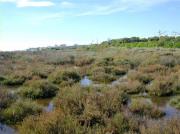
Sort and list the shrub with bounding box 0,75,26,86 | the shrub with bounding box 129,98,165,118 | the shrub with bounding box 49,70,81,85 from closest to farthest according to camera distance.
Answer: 1. the shrub with bounding box 129,98,165,118
2. the shrub with bounding box 49,70,81,85
3. the shrub with bounding box 0,75,26,86

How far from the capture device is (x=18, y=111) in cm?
958

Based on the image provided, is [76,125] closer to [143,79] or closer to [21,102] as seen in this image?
[21,102]

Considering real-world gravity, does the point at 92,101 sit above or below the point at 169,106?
above

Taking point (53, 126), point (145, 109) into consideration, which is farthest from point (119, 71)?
point (53, 126)

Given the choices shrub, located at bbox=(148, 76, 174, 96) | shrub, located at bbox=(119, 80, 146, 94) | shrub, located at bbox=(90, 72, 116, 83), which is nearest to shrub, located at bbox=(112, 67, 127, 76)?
shrub, located at bbox=(90, 72, 116, 83)

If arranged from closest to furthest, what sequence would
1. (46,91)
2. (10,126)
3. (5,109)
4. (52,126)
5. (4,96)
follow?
(52,126) → (10,126) → (5,109) → (4,96) → (46,91)

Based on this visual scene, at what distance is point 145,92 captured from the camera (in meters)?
14.2

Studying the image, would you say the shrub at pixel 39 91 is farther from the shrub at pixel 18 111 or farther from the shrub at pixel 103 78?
the shrub at pixel 103 78

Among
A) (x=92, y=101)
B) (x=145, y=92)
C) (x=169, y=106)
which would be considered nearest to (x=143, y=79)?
(x=145, y=92)

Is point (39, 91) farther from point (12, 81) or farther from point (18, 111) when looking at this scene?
point (12, 81)

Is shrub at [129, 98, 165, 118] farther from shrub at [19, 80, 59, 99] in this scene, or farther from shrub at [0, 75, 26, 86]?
shrub at [0, 75, 26, 86]

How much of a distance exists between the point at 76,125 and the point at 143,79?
10.5 m

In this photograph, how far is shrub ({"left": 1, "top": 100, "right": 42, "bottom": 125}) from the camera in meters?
9.35

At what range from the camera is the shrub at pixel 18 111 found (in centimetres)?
935
